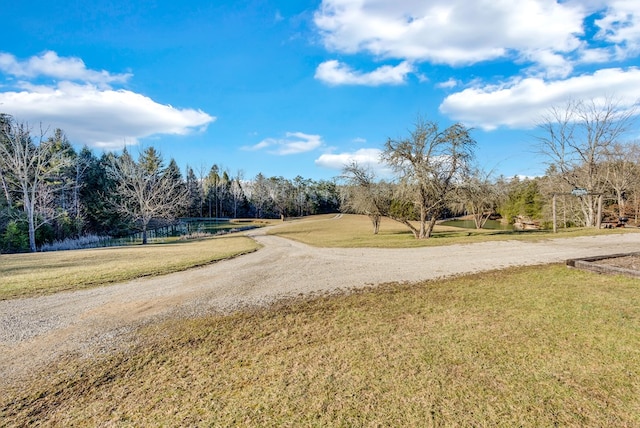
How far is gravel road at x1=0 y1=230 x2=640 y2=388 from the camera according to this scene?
464cm

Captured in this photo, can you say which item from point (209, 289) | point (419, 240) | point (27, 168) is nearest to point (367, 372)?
point (209, 289)

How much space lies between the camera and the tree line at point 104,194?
21969 millimetres

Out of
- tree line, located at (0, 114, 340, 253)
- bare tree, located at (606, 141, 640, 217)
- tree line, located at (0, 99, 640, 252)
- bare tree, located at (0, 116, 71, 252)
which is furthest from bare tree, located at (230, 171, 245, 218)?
bare tree, located at (606, 141, 640, 217)

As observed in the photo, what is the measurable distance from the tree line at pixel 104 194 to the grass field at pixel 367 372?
24.6 m

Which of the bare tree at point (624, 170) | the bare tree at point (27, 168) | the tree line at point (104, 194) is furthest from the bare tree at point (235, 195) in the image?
the bare tree at point (624, 170)

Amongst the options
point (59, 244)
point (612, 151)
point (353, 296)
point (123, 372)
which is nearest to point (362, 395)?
point (123, 372)

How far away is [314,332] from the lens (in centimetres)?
466

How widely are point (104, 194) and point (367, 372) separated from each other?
148ft

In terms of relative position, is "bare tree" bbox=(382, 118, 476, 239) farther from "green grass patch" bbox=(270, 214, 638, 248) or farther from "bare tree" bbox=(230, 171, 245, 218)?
"bare tree" bbox=(230, 171, 245, 218)

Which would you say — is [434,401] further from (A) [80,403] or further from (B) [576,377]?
(A) [80,403]

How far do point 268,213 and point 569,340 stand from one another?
69.1 metres

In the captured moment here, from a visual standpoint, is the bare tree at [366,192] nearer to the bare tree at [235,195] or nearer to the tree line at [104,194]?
the tree line at [104,194]

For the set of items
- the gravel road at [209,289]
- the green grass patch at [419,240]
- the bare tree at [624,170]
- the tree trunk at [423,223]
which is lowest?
the gravel road at [209,289]

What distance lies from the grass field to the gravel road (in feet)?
2.32
